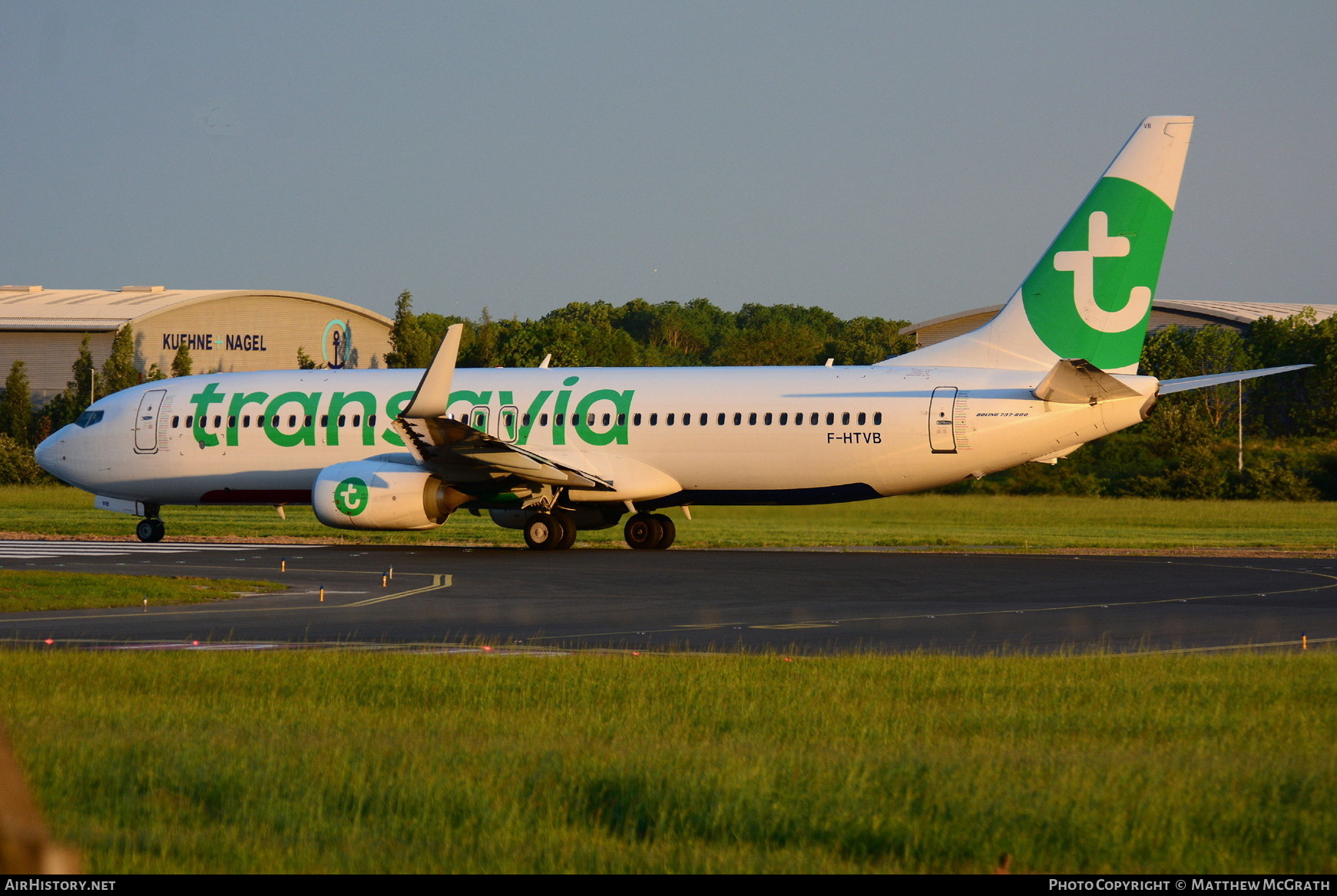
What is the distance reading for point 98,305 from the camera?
87.2 m

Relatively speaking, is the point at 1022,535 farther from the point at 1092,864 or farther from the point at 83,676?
the point at 1092,864

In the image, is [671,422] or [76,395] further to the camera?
[76,395]

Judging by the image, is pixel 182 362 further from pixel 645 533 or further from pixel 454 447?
pixel 454 447

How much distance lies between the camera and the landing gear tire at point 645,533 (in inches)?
1261

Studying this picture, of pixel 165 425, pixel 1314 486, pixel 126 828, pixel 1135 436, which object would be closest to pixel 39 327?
pixel 165 425

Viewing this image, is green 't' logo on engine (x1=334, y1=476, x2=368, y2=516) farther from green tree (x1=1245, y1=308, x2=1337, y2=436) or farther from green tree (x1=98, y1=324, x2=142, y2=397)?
green tree (x1=1245, y1=308, x2=1337, y2=436)

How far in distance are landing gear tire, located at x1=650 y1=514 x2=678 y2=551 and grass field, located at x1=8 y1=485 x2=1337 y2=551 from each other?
5.28ft

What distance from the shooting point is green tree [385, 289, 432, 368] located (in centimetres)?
7806

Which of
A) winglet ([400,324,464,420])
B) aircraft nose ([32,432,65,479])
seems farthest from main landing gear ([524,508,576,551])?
aircraft nose ([32,432,65,479])

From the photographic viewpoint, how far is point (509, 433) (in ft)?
105

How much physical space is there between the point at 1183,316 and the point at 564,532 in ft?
219

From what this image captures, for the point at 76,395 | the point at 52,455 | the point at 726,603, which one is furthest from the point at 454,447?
the point at 76,395

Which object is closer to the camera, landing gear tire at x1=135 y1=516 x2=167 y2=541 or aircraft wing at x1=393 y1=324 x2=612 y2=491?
aircraft wing at x1=393 y1=324 x2=612 y2=491

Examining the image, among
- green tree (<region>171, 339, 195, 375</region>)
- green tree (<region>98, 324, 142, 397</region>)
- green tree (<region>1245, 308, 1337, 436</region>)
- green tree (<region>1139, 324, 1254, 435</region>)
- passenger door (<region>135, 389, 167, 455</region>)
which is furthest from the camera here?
green tree (<region>171, 339, 195, 375</region>)
